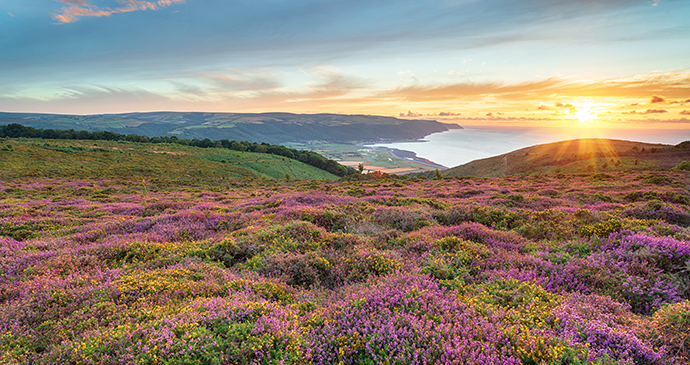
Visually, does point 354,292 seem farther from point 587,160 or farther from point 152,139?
point 152,139

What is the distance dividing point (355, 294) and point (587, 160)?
352ft

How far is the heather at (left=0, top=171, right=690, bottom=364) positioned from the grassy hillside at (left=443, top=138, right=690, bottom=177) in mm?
79639

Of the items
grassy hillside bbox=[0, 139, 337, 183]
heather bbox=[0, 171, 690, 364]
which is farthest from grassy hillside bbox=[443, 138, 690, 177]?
grassy hillside bbox=[0, 139, 337, 183]

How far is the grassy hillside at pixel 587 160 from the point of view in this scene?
69.2 meters

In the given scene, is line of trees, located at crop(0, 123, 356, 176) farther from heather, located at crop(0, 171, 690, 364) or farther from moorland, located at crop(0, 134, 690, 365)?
heather, located at crop(0, 171, 690, 364)

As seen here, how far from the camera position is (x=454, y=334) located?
413cm

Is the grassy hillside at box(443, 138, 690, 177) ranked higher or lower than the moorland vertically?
lower

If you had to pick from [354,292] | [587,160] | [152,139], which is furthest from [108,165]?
[587,160]

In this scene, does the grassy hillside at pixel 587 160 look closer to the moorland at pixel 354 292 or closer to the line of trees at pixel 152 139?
the line of trees at pixel 152 139

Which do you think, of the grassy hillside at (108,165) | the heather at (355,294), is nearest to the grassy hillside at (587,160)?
the heather at (355,294)

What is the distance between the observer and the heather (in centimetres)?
387

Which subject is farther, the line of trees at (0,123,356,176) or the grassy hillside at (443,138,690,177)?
the line of trees at (0,123,356,176)

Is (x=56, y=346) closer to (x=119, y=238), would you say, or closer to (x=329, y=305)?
(x=329, y=305)

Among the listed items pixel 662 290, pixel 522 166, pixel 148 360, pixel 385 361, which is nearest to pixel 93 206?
pixel 148 360
